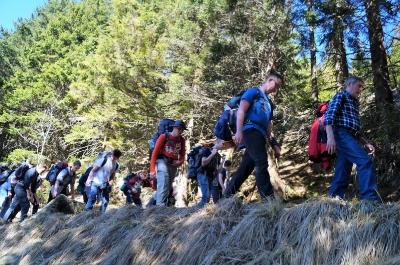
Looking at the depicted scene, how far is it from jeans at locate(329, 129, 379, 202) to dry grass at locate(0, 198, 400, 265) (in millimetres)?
1126

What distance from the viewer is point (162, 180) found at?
641 cm

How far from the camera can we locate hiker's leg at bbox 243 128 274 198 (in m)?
4.53

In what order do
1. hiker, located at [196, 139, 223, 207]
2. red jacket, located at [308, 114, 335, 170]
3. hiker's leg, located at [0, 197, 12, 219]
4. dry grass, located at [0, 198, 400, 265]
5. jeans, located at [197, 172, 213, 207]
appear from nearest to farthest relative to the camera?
dry grass, located at [0, 198, 400, 265] < red jacket, located at [308, 114, 335, 170] < hiker, located at [196, 139, 223, 207] < jeans, located at [197, 172, 213, 207] < hiker's leg, located at [0, 197, 12, 219]

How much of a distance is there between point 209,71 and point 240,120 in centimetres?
1000

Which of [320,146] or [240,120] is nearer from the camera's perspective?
[240,120]

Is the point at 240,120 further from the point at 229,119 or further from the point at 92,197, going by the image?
the point at 92,197

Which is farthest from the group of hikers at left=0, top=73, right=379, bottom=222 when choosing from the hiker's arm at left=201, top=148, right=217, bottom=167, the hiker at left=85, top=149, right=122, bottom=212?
the hiker at left=85, top=149, right=122, bottom=212

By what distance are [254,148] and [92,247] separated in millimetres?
2255

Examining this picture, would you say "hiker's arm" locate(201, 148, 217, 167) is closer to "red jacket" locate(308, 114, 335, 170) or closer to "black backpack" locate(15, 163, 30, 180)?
"red jacket" locate(308, 114, 335, 170)

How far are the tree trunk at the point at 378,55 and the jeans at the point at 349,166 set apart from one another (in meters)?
4.53

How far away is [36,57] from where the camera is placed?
2983 cm

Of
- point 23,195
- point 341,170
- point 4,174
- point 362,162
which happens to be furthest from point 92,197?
point 362,162

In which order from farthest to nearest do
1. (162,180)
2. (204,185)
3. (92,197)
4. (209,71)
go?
(209,71)
(204,185)
(92,197)
(162,180)

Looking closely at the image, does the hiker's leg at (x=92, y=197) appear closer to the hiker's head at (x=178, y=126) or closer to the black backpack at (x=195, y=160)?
the black backpack at (x=195, y=160)
